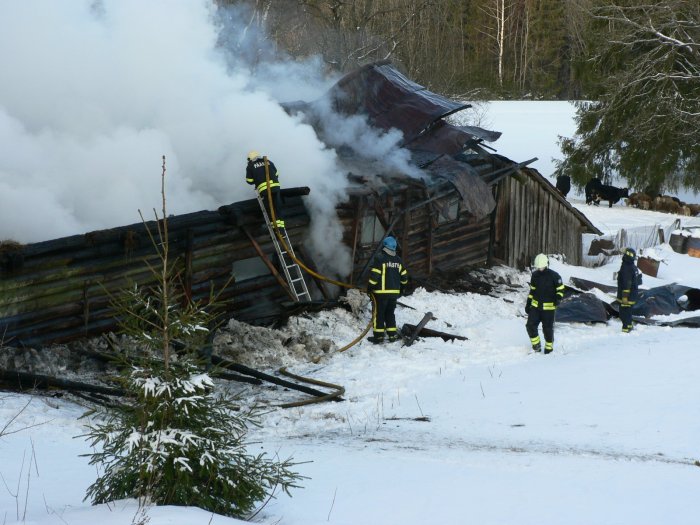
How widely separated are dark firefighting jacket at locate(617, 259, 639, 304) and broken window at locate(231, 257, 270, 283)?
5913 millimetres

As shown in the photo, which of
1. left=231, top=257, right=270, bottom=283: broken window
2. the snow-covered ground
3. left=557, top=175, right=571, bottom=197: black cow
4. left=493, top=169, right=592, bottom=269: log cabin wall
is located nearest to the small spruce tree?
the snow-covered ground

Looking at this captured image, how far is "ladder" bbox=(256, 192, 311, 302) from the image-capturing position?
13031mm

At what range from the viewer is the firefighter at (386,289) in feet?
43.4

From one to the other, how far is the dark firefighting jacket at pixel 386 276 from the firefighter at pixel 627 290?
12.6 ft

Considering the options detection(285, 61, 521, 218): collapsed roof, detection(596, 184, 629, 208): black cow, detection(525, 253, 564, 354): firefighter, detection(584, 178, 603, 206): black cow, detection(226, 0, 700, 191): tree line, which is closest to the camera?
detection(525, 253, 564, 354): firefighter

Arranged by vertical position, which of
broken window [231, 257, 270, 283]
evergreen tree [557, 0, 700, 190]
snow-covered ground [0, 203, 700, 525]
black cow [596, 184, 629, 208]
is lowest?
snow-covered ground [0, 203, 700, 525]

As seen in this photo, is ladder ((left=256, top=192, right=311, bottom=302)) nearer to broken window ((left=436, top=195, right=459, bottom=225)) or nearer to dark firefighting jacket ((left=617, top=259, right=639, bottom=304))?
broken window ((left=436, top=195, right=459, bottom=225))

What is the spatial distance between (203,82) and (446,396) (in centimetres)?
729

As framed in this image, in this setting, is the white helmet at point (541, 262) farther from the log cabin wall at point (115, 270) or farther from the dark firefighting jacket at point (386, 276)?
the log cabin wall at point (115, 270)

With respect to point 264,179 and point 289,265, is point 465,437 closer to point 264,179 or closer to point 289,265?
point 289,265

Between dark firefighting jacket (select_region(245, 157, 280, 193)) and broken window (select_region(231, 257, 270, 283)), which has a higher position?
dark firefighting jacket (select_region(245, 157, 280, 193))

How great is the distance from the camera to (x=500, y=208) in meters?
18.9

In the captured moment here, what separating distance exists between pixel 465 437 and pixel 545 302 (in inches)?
171

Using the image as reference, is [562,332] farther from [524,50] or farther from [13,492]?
[524,50]
